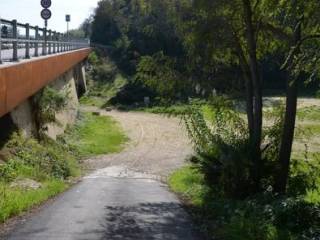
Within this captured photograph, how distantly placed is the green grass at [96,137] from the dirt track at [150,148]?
0.71 meters

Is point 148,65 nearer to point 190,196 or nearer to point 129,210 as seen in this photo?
point 190,196

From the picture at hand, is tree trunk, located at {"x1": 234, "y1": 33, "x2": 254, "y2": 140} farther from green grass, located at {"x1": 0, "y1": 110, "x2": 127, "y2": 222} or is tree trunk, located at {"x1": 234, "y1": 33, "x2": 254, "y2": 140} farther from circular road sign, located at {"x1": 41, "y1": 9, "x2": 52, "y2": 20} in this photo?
circular road sign, located at {"x1": 41, "y1": 9, "x2": 52, "y2": 20}

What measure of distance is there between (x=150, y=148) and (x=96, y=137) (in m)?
4.03

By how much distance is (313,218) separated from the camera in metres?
9.24

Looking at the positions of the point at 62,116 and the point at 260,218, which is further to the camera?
the point at 62,116

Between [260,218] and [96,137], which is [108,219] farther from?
[96,137]

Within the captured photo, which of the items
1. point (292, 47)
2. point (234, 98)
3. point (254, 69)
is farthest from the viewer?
point (234, 98)

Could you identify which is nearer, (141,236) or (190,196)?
(141,236)

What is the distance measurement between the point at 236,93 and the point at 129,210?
5.93 meters

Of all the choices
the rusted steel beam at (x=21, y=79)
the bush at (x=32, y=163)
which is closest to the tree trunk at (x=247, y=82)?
the rusted steel beam at (x=21, y=79)

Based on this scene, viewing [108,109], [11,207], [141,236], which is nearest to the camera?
[141,236]

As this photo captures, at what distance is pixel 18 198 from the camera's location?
1177cm

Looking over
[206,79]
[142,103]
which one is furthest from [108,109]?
[206,79]

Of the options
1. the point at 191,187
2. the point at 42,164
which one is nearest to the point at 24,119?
the point at 42,164
